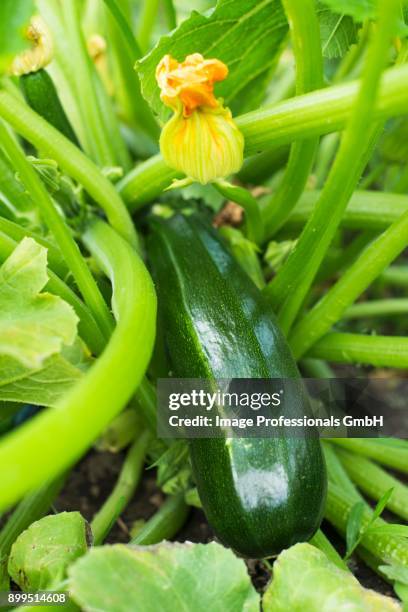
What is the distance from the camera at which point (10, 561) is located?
1095 millimetres

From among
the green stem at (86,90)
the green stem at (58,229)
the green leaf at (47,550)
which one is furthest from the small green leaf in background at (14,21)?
the green stem at (86,90)

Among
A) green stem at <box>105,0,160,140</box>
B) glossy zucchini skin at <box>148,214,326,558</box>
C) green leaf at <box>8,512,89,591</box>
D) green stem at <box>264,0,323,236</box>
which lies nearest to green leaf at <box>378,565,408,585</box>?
glossy zucchini skin at <box>148,214,326,558</box>

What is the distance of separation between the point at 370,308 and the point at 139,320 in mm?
990

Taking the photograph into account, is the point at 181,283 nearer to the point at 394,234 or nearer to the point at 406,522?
the point at 394,234

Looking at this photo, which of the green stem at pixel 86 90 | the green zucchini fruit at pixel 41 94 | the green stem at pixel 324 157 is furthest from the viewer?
the green stem at pixel 324 157

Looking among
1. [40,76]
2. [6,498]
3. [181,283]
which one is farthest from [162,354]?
[6,498]

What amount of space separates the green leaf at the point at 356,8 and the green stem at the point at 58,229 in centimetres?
45

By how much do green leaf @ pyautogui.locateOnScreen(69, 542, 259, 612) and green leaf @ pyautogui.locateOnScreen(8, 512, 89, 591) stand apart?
139mm

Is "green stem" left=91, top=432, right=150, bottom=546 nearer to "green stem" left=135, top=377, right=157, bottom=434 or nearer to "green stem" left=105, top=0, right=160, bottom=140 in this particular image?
"green stem" left=135, top=377, right=157, bottom=434

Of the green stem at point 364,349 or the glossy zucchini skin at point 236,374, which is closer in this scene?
the glossy zucchini skin at point 236,374

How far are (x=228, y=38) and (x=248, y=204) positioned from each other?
0.29 meters

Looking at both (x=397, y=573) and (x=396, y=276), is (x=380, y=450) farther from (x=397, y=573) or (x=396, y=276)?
(x=396, y=276)

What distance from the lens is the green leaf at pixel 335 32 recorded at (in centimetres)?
128

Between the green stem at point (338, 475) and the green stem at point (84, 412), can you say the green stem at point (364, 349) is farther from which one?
the green stem at point (84, 412)
